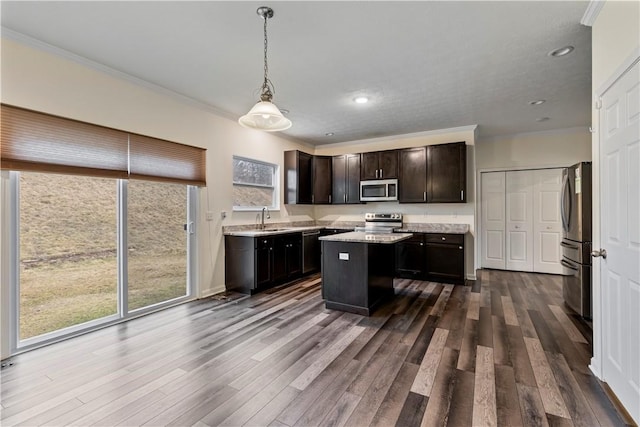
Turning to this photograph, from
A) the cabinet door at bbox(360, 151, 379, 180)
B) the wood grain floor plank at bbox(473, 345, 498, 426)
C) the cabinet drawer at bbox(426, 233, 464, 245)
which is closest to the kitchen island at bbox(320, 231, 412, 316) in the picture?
the wood grain floor plank at bbox(473, 345, 498, 426)

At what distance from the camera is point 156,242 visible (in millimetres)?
3727

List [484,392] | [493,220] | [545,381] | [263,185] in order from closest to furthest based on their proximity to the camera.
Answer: [484,392] → [545,381] → [263,185] → [493,220]

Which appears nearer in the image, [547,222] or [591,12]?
[591,12]

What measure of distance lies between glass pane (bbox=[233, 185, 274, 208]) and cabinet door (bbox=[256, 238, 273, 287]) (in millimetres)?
861

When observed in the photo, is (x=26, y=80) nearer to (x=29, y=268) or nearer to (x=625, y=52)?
(x=29, y=268)

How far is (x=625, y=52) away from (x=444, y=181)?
3.40m

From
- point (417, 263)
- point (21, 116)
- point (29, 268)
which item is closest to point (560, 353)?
point (417, 263)

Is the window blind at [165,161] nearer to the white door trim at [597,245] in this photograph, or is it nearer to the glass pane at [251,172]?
the glass pane at [251,172]

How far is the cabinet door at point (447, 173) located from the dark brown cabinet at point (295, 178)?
2334mm

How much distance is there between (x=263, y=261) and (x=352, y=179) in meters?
2.61

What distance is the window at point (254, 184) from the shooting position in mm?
4859

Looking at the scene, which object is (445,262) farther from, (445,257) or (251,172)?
(251,172)

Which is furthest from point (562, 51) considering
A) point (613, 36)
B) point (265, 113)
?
point (265, 113)

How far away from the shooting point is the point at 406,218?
5.84 m
